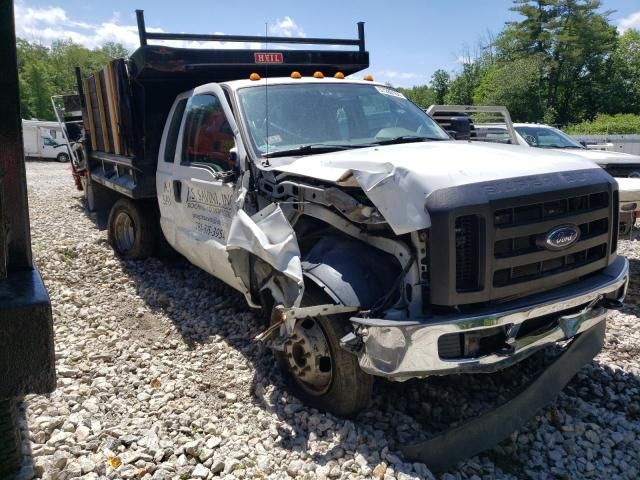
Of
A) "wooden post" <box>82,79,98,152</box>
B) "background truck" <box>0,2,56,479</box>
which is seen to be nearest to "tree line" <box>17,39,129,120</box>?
"wooden post" <box>82,79,98,152</box>

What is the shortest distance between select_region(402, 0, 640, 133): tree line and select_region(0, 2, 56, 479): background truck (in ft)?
142

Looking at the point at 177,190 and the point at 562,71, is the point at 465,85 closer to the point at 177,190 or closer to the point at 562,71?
the point at 562,71

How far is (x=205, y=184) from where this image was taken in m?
4.70

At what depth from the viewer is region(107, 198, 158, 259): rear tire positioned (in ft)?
22.0

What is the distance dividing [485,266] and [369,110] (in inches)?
89.4

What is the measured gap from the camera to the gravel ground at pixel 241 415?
3.08 meters

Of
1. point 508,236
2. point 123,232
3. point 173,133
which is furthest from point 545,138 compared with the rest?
point 508,236

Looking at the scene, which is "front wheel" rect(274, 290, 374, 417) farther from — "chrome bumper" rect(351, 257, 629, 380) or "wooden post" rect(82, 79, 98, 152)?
"wooden post" rect(82, 79, 98, 152)

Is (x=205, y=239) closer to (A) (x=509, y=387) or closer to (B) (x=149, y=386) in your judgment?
(B) (x=149, y=386)

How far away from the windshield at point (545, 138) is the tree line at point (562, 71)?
33986 mm

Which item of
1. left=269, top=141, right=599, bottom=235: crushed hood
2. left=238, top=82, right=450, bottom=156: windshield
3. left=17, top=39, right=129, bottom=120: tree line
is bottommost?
left=269, top=141, right=599, bottom=235: crushed hood

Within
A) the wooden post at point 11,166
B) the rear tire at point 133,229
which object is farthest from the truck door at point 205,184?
the wooden post at point 11,166

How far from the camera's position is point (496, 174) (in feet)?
9.86

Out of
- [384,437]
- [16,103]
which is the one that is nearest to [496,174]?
[384,437]
